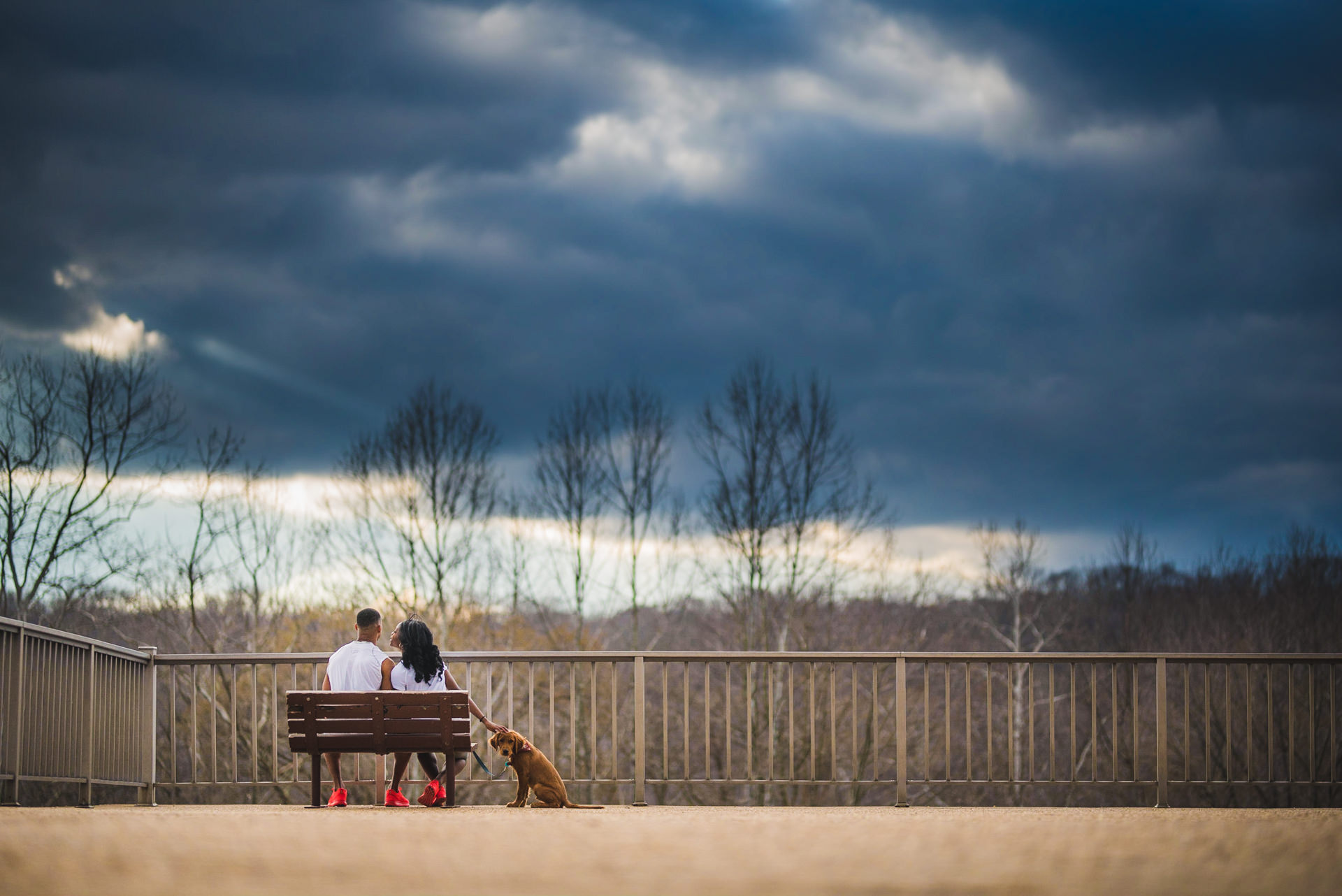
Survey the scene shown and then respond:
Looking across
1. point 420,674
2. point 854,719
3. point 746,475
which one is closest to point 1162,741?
point 854,719

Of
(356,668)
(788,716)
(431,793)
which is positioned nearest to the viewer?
(431,793)

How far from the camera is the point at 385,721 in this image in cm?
717

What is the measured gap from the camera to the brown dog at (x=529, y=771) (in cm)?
697

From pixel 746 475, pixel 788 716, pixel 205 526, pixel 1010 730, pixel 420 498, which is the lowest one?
pixel 788 716

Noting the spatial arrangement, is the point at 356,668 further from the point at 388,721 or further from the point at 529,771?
the point at 529,771

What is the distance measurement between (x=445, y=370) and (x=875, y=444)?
37.3 feet

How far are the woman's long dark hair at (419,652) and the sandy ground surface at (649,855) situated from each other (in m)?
1.67

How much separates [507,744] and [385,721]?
0.75m

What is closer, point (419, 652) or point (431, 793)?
point (431, 793)

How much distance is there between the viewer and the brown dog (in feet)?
22.9

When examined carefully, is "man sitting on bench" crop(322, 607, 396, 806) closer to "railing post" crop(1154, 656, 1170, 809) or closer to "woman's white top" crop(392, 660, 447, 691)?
"woman's white top" crop(392, 660, 447, 691)

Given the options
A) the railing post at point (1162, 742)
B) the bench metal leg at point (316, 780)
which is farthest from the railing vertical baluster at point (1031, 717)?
the bench metal leg at point (316, 780)

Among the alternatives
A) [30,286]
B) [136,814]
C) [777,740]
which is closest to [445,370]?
[30,286]

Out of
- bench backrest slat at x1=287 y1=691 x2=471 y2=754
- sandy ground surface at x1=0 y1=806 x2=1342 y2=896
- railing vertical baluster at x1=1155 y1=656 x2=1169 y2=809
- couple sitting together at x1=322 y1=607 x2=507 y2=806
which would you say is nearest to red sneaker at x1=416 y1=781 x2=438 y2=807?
couple sitting together at x1=322 y1=607 x2=507 y2=806
